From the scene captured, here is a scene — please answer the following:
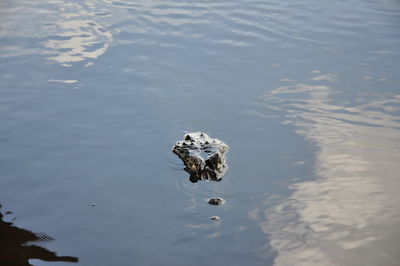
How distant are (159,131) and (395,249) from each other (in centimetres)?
218

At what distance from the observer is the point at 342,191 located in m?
3.91

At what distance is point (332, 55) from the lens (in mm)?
6066

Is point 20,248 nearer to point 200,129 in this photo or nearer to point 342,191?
point 200,129

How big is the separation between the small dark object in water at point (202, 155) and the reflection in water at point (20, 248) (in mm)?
1219

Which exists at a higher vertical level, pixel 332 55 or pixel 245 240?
pixel 332 55

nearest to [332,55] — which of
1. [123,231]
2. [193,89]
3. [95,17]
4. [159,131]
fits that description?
[193,89]

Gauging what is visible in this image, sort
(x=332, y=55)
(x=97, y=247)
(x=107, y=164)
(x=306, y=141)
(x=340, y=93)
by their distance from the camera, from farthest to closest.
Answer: (x=332, y=55) → (x=340, y=93) → (x=306, y=141) → (x=107, y=164) → (x=97, y=247)

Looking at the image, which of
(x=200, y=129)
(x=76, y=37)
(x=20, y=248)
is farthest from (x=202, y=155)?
(x=76, y=37)

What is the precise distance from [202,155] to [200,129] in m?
0.50

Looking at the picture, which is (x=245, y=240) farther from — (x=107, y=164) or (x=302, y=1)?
(x=302, y=1)

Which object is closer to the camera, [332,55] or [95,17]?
[332,55]

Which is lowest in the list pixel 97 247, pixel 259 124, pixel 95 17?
pixel 97 247

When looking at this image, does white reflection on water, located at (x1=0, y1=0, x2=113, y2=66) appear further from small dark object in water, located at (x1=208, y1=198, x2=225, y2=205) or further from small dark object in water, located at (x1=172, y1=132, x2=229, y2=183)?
small dark object in water, located at (x1=208, y1=198, x2=225, y2=205)

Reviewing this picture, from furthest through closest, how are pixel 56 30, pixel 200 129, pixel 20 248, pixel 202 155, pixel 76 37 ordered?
pixel 56 30 → pixel 76 37 → pixel 200 129 → pixel 202 155 → pixel 20 248
